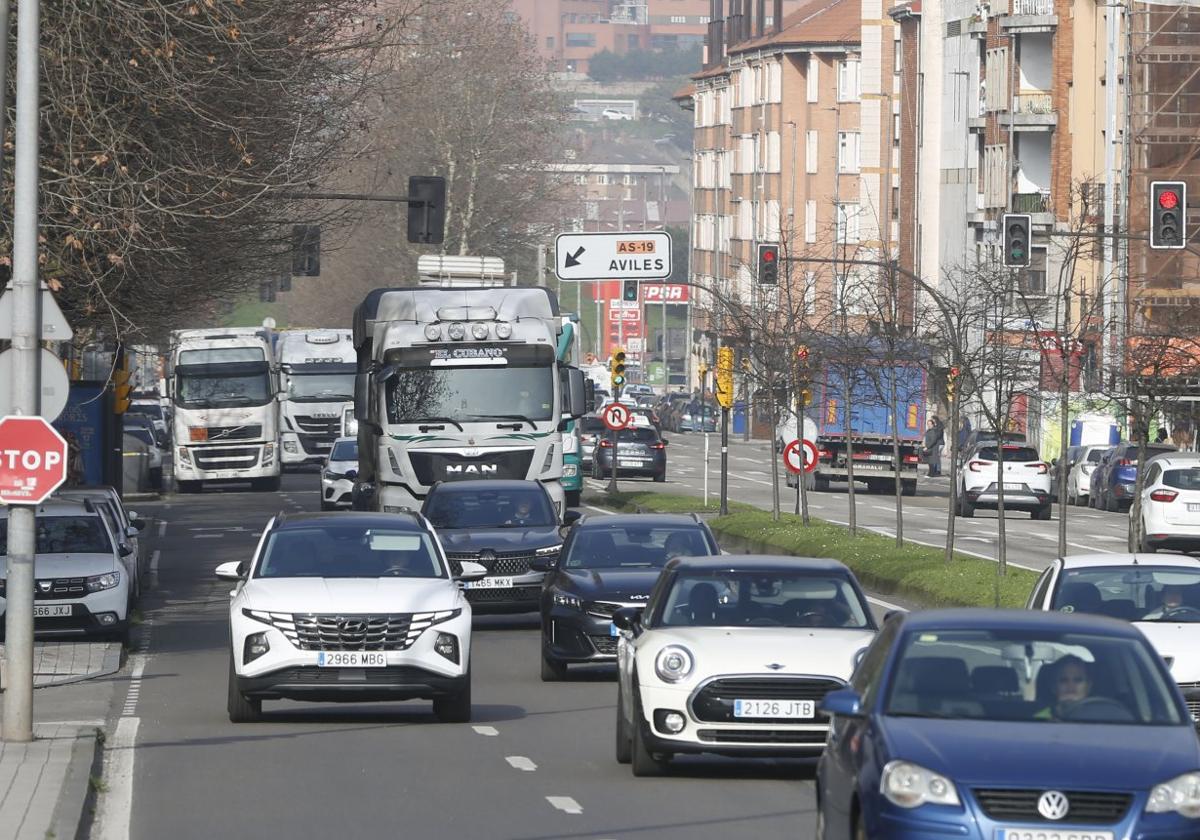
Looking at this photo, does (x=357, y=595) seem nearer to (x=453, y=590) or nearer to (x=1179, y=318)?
(x=453, y=590)

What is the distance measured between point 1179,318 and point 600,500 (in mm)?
13175

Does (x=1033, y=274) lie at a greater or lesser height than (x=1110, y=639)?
greater

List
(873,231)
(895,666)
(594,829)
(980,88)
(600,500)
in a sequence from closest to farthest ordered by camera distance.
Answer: (895,666)
(594,829)
(600,500)
(980,88)
(873,231)

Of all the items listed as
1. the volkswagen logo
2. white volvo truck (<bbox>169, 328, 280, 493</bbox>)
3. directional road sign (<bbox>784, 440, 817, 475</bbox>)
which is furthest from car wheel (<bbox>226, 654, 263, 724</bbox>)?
white volvo truck (<bbox>169, 328, 280, 493</bbox>)

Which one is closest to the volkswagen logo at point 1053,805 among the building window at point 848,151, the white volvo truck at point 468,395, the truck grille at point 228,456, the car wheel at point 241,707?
the car wheel at point 241,707

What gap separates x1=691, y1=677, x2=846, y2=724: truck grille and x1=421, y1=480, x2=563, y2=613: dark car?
10.1 m

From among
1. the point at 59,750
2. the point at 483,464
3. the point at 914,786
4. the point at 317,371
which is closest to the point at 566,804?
the point at 59,750

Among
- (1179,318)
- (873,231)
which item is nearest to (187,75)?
(1179,318)

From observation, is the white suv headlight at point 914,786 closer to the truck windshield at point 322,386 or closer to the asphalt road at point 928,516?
the asphalt road at point 928,516

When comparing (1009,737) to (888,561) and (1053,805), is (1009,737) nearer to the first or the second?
(1053,805)

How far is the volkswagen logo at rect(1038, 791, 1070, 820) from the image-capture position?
28.9ft

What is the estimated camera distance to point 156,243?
25.0m

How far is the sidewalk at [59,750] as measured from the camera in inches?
471

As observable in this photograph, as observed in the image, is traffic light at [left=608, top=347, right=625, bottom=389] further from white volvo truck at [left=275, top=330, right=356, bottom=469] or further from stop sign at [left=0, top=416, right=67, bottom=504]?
stop sign at [left=0, top=416, right=67, bottom=504]
